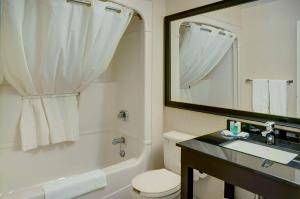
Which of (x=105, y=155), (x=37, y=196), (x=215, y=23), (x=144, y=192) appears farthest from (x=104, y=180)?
(x=215, y=23)

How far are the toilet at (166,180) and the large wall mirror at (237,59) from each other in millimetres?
390

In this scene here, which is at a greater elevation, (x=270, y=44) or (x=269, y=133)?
(x=270, y=44)

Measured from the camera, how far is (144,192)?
6.20ft

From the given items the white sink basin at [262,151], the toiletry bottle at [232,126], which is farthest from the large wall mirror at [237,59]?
the white sink basin at [262,151]

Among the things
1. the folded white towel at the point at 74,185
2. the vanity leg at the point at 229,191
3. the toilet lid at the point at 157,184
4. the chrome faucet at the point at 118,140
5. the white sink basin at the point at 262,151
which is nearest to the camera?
the white sink basin at the point at 262,151

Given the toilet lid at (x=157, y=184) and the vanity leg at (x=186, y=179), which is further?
the toilet lid at (x=157, y=184)

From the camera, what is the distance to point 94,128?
2.96 meters

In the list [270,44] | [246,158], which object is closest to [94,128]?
[246,158]

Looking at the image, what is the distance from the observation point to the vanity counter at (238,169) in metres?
1.21

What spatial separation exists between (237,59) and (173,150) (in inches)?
40.1

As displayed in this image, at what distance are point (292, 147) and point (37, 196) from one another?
5.79ft

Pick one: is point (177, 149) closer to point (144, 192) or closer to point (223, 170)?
point (144, 192)

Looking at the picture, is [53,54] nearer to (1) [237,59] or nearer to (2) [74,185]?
(2) [74,185]

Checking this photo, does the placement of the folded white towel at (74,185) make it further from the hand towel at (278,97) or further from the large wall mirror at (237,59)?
the hand towel at (278,97)
